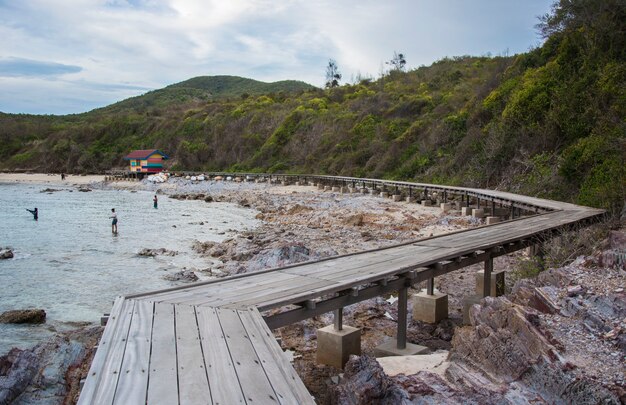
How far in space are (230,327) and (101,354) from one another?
119 cm

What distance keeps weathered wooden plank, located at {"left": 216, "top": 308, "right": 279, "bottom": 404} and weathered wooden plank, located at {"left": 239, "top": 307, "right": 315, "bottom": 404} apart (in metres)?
0.04

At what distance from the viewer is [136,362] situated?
3967mm

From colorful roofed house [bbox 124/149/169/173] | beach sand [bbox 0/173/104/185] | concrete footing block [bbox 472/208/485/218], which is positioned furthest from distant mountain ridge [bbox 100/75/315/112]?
concrete footing block [bbox 472/208/485/218]

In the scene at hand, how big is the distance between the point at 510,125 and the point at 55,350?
75.5ft

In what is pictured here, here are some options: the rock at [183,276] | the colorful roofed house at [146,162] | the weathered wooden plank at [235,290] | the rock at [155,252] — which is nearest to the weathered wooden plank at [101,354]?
the weathered wooden plank at [235,290]

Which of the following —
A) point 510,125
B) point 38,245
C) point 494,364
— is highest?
point 510,125

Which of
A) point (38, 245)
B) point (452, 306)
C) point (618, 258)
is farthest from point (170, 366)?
point (38, 245)

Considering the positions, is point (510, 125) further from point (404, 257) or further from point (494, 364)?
point (494, 364)

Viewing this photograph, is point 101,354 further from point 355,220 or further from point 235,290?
→ point 355,220

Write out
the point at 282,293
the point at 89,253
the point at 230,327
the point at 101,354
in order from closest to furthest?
the point at 101,354
the point at 230,327
the point at 282,293
the point at 89,253

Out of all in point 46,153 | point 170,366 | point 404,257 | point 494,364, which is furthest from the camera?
point 46,153

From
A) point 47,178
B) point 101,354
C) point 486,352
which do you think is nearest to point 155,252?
point 101,354

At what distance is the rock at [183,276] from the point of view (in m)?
14.1

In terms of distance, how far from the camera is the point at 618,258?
744cm
